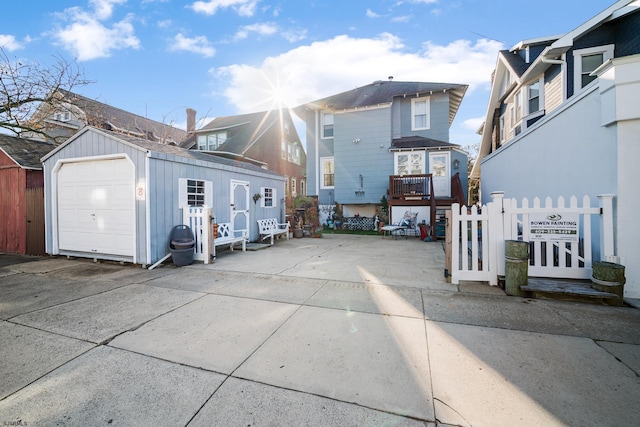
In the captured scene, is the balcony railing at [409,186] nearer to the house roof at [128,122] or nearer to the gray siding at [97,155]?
the gray siding at [97,155]

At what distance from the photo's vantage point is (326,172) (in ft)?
57.5

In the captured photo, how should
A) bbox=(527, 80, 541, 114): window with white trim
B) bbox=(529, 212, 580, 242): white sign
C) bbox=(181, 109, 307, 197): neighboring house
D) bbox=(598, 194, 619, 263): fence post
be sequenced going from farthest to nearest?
bbox=(181, 109, 307, 197): neighboring house < bbox=(527, 80, 541, 114): window with white trim < bbox=(529, 212, 580, 242): white sign < bbox=(598, 194, 619, 263): fence post

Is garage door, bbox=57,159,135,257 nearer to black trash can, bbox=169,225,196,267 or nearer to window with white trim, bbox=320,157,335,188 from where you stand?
black trash can, bbox=169,225,196,267

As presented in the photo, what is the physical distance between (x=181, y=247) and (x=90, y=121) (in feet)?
44.0

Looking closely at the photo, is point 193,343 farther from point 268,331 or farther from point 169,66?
point 169,66

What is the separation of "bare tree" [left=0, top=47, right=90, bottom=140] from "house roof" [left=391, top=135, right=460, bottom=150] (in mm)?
14917

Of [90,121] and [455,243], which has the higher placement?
[90,121]

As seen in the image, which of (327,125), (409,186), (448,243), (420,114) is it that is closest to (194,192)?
(448,243)

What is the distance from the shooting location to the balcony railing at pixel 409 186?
12898 millimetres

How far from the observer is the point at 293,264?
6.70 metres

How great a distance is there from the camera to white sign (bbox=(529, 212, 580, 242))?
435 centimetres

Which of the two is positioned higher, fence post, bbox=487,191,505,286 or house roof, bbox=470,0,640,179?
house roof, bbox=470,0,640,179

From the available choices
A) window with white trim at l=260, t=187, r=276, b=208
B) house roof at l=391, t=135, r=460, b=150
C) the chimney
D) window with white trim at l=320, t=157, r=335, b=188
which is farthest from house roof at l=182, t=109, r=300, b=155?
house roof at l=391, t=135, r=460, b=150

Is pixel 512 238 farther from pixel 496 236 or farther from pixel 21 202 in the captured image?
pixel 21 202
